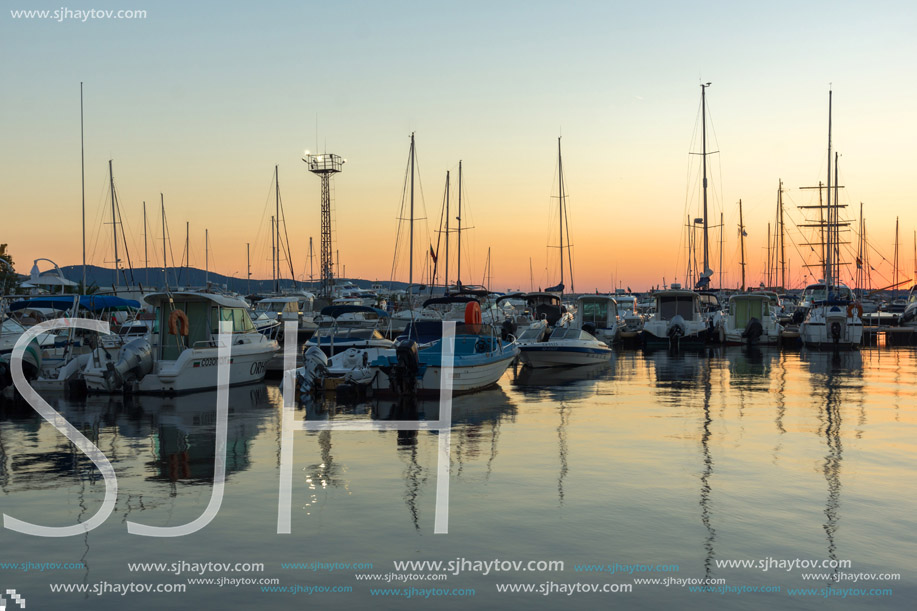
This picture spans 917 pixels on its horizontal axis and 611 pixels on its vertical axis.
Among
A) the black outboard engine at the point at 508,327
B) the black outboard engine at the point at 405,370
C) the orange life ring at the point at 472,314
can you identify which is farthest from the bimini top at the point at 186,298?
the black outboard engine at the point at 508,327

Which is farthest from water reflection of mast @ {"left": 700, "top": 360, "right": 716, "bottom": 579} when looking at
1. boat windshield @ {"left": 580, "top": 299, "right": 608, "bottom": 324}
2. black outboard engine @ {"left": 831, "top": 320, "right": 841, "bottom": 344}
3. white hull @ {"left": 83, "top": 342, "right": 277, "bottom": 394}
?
boat windshield @ {"left": 580, "top": 299, "right": 608, "bottom": 324}

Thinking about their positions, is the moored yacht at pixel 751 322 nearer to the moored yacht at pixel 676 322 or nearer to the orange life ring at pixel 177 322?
the moored yacht at pixel 676 322

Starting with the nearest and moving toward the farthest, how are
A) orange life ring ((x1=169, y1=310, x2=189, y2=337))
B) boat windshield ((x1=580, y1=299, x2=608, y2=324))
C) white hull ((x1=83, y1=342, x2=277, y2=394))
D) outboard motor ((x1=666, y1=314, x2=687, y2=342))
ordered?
white hull ((x1=83, y1=342, x2=277, y2=394)) → orange life ring ((x1=169, y1=310, x2=189, y2=337)) → outboard motor ((x1=666, y1=314, x2=687, y2=342)) → boat windshield ((x1=580, y1=299, x2=608, y2=324))

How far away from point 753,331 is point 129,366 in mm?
34900

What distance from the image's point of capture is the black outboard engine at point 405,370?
923 inches

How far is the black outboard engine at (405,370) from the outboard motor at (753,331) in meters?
28.7

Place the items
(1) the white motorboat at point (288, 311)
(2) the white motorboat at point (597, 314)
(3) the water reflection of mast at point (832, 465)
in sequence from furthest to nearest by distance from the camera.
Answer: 1. (1) the white motorboat at point (288, 311)
2. (2) the white motorboat at point (597, 314)
3. (3) the water reflection of mast at point (832, 465)

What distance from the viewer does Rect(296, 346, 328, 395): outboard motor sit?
24.1 metres

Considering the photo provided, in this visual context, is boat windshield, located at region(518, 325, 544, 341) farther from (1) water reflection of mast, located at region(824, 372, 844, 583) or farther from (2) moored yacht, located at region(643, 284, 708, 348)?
(1) water reflection of mast, located at region(824, 372, 844, 583)

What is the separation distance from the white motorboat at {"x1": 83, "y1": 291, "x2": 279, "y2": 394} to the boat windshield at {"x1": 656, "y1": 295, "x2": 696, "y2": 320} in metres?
26.7

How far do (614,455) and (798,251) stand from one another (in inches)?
3383

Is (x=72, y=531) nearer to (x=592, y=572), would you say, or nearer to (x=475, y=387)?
(x=592, y=572)

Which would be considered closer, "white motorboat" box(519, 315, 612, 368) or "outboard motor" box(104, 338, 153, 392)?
"outboard motor" box(104, 338, 153, 392)

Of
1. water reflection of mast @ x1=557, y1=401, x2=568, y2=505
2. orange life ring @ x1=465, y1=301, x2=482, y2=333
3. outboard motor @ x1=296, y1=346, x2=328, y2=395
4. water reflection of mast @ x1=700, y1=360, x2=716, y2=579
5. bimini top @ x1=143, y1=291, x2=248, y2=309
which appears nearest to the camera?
water reflection of mast @ x1=700, y1=360, x2=716, y2=579
